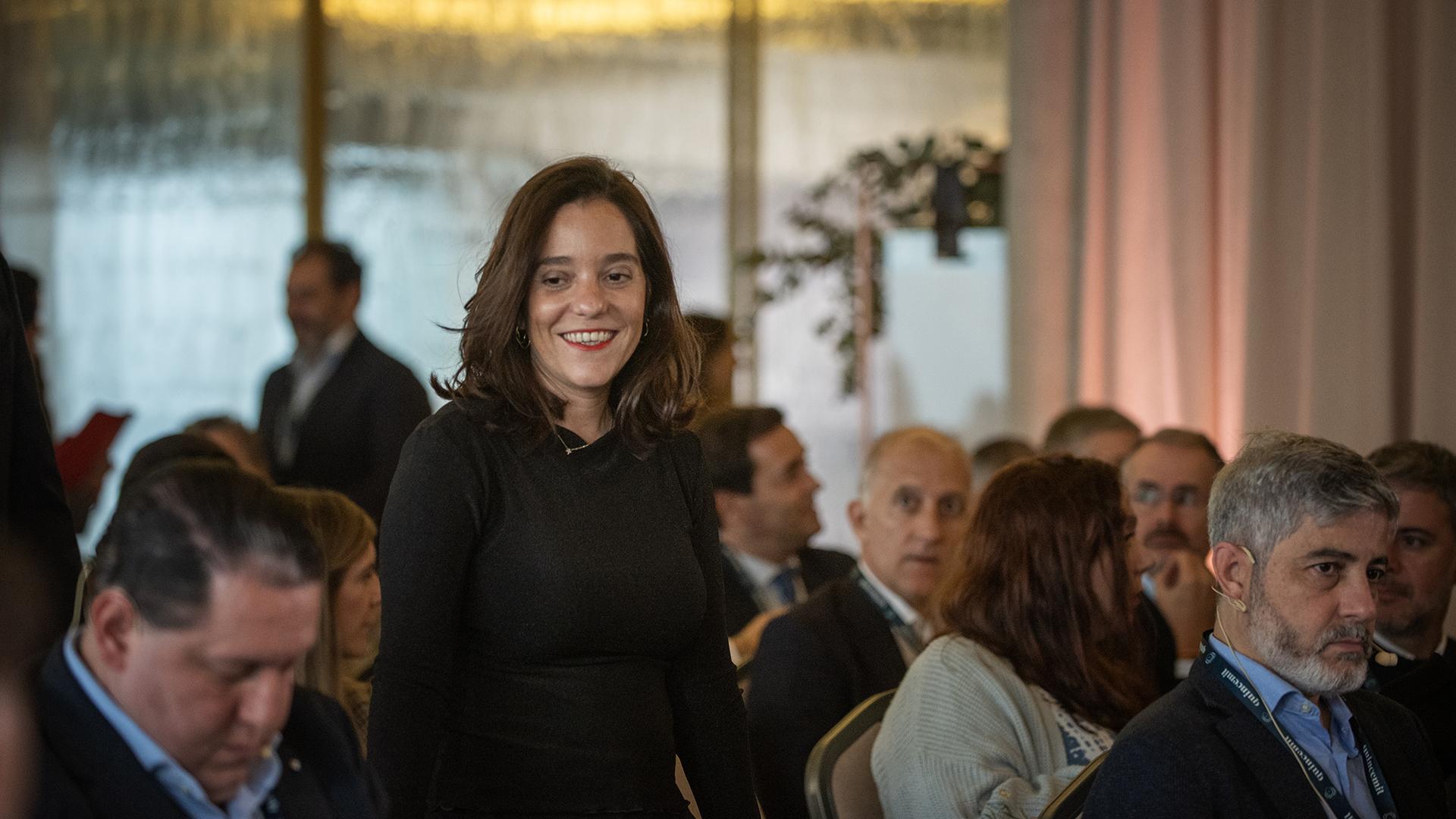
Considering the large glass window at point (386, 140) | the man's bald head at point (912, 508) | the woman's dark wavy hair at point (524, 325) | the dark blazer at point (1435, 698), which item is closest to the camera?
the woman's dark wavy hair at point (524, 325)

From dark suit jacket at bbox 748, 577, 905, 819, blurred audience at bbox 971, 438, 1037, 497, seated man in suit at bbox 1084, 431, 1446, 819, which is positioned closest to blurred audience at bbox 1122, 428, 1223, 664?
blurred audience at bbox 971, 438, 1037, 497

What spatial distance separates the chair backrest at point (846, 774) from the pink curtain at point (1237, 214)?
2435 mm

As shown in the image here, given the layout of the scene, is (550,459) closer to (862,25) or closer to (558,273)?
(558,273)

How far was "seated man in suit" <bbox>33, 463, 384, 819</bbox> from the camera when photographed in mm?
1428

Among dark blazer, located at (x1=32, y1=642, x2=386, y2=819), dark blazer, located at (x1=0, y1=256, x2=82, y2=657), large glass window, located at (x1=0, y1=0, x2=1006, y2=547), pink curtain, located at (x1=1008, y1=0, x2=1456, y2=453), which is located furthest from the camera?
large glass window, located at (x1=0, y1=0, x2=1006, y2=547)

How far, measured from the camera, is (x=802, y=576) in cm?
443

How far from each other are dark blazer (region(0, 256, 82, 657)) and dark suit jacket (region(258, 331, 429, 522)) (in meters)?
2.67

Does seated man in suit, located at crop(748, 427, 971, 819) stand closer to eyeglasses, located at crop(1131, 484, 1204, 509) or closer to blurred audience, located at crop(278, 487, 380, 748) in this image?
eyeglasses, located at crop(1131, 484, 1204, 509)

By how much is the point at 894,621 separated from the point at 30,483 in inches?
75.5

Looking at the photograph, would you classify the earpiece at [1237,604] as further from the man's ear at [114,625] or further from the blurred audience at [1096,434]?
the blurred audience at [1096,434]

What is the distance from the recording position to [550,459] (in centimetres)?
218

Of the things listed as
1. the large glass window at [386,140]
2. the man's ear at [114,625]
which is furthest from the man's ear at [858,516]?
the large glass window at [386,140]

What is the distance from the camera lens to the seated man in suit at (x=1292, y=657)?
2.14 m

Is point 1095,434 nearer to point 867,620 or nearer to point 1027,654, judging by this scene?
point 867,620
